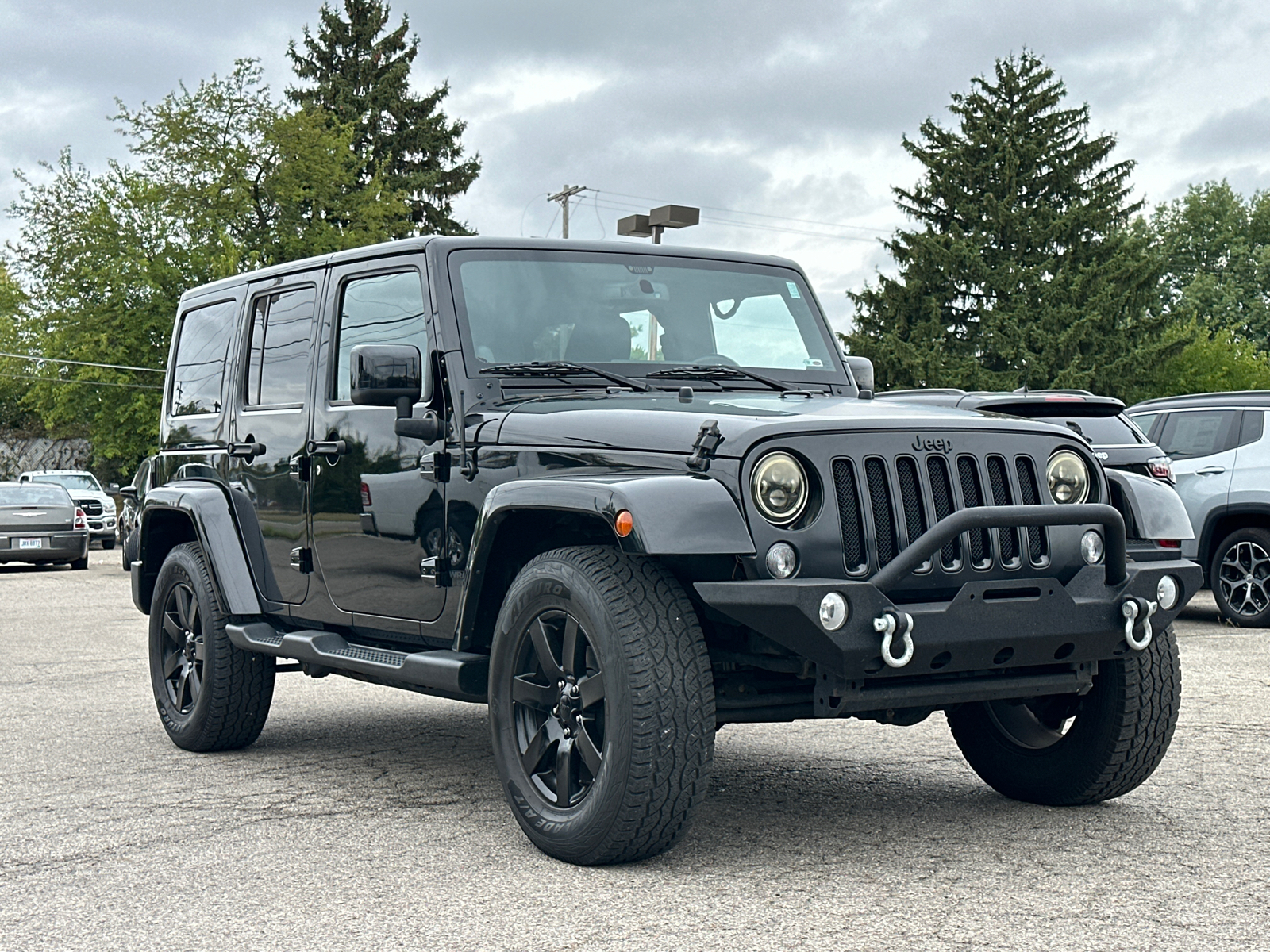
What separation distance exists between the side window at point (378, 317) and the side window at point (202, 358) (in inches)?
47.1

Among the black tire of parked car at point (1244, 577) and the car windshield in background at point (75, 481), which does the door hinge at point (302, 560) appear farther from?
the car windshield in background at point (75, 481)

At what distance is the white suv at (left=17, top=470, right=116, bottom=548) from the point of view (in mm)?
32031

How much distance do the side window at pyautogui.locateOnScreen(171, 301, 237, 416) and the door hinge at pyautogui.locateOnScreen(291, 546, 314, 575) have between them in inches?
46.6

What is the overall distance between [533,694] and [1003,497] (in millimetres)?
1574

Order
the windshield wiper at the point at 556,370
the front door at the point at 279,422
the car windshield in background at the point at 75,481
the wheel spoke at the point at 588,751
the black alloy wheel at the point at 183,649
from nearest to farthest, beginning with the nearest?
the wheel spoke at the point at 588,751 < the windshield wiper at the point at 556,370 < the front door at the point at 279,422 < the black alloy wheel at the point at 183,649 < the car windshield in background at the point at 75,481

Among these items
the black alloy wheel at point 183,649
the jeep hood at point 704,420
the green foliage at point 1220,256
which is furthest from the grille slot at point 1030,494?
the green foliage at point 1220,256

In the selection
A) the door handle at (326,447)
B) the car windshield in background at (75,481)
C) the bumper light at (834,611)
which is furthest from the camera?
the car windshield in background at (75,481)

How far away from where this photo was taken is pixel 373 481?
19.6ft

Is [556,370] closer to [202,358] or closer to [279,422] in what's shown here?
[279,422]

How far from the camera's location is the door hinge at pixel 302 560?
642 centimetres

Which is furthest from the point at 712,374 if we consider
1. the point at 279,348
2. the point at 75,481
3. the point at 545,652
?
the point at 75,481

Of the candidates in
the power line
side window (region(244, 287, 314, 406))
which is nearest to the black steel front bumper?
side window (region(244, 287, 314, 406))

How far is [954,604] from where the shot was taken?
4.46 metres

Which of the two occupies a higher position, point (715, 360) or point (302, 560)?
point (715, 360)
